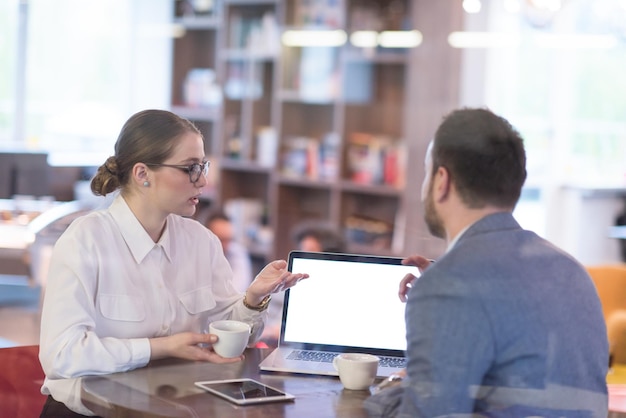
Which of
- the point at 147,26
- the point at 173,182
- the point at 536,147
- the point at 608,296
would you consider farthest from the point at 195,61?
the point at 173,182

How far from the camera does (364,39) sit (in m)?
4.96

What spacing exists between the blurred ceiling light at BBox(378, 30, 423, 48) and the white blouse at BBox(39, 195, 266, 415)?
107 inches

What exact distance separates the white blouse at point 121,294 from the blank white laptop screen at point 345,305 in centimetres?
16

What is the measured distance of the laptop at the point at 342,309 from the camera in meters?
1.87

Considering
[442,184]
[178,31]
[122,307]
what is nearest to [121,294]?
[122,307]

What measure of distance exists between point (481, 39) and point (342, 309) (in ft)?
9.44

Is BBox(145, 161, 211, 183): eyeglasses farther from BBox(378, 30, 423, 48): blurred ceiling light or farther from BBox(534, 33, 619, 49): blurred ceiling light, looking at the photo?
BBox(534, 33, 619, 49): blurred ceiling light

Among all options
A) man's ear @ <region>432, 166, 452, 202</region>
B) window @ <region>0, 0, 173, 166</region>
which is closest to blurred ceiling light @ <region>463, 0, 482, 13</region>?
window @ <region>0, 0, 173, 166</region>

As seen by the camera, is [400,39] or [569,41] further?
[569,41]

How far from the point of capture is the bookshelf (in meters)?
4.83

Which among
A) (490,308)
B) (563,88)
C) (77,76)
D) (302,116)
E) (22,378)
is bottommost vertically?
(22,378)

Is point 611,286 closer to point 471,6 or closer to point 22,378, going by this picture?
point 471,6

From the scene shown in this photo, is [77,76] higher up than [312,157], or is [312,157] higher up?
[77,76]

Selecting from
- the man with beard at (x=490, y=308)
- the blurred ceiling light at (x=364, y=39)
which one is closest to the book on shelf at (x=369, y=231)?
the blurred ceiling light at (x=364, y=39)
